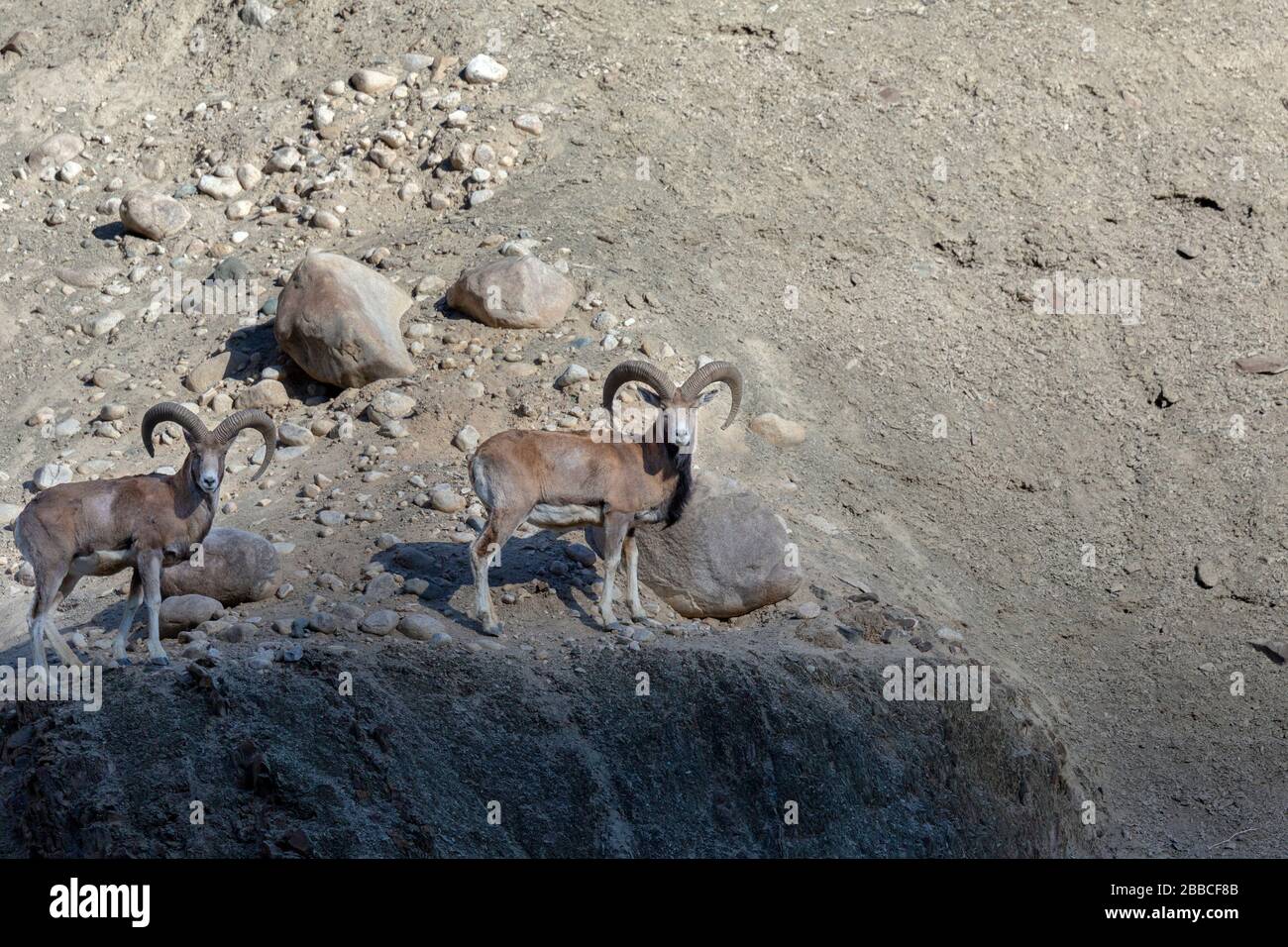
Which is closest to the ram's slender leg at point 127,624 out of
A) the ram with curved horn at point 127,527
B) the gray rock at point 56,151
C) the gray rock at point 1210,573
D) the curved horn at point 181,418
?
the ram with curved horn at point 127,527

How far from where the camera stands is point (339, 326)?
17.8 metres

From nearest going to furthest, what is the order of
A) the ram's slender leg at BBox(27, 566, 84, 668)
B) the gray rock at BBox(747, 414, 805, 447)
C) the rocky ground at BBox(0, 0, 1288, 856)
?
the ram's slender leg at BBox(27, 566, 84, 668) → the rocky ground at BBox(0, 0, 1288, 856) → the gray rock at BBox(747, 414, 805, 447)

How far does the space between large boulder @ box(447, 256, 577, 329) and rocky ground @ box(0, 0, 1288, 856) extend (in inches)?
11.5

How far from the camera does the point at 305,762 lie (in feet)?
36.4

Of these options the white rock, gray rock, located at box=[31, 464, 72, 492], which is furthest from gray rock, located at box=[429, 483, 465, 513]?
the white rock

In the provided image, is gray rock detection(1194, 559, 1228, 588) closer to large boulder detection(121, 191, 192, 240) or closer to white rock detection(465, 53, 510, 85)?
white rock detection(465, 53, 510, 85)

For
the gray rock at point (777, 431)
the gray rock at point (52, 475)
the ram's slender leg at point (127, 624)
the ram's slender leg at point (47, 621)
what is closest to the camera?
the ram's slender leg at point (47, 621)

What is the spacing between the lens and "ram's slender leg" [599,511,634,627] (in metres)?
13.3

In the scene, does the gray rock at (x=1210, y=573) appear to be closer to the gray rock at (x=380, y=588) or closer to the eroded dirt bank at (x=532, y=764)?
the eroded dirt bank at (x=532, y=764)

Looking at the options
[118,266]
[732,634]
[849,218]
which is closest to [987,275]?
[849,218]

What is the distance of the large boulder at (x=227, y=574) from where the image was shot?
13.2 metres

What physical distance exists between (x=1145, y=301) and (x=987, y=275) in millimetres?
2279

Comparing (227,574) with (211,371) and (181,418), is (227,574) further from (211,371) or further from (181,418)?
(211,371)

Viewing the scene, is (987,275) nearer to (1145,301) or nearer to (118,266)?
(1145,301)
